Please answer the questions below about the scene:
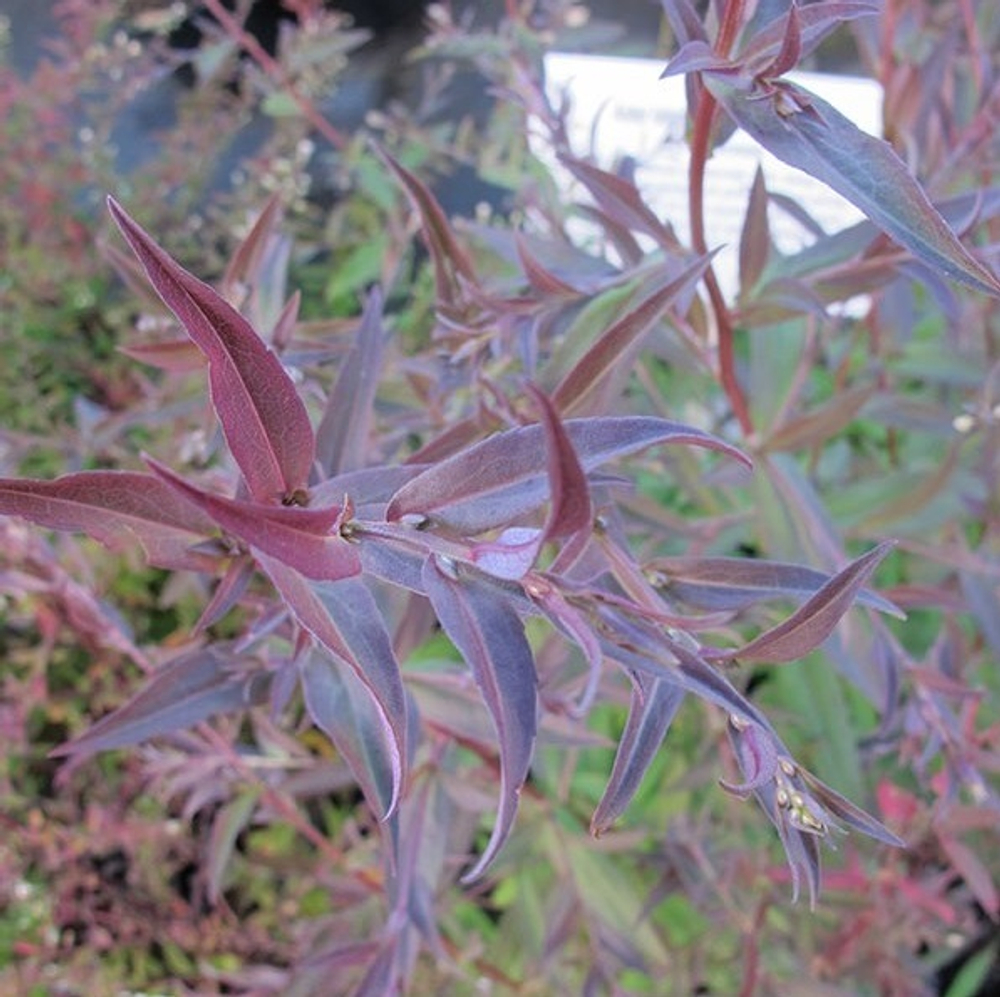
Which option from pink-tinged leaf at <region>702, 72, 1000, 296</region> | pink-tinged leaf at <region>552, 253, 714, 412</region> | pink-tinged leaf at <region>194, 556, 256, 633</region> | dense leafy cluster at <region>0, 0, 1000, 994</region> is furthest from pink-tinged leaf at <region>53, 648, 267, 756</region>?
pink-tinged leaf at <region>702, 72, 1000, 296</region>

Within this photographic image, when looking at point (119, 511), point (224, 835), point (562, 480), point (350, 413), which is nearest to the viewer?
point (562, 480)

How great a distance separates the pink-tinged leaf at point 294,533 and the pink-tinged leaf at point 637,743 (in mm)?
102

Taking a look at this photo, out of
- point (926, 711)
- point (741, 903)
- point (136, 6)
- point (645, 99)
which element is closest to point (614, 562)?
point (926, 711)

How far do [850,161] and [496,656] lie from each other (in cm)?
21

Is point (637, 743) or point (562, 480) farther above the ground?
point (562, 480)

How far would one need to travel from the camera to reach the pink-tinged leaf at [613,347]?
1.43ft

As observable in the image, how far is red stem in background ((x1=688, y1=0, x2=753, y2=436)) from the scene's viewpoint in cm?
46

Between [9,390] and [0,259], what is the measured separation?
151 mm

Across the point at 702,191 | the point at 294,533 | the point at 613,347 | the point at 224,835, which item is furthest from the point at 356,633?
the point at 224,835

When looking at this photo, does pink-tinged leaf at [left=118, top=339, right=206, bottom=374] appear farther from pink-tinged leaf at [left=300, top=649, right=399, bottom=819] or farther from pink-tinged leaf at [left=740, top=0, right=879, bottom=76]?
pink-tinged leaf at [left=740, top=0, right=879, bottom=76]

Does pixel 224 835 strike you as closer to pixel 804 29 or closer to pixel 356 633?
pixel 356 633

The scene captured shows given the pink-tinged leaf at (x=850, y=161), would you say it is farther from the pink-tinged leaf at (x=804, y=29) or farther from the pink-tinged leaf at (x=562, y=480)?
the pink-tinged leaf at (x=562, y=480)

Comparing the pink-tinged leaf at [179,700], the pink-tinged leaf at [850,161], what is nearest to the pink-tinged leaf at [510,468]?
the pink-tinged leaf at [850,161]

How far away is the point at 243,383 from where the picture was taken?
0.36 meters
